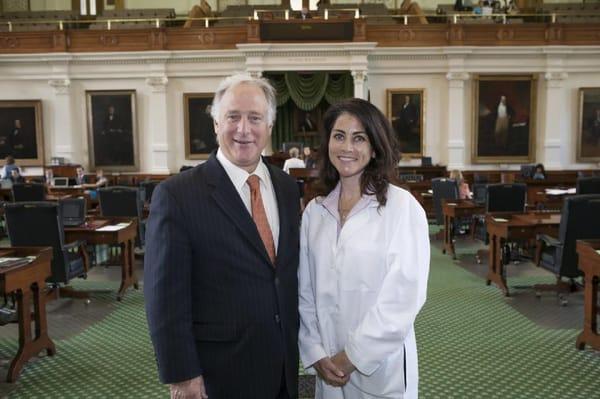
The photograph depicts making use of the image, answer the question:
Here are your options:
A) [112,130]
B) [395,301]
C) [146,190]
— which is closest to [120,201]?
[146,190]

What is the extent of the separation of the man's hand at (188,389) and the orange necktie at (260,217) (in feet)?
1.64

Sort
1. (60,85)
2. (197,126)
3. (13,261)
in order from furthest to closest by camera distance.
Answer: (197,126) < (60,85) < (13,261)

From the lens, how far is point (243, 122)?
7.00 ft

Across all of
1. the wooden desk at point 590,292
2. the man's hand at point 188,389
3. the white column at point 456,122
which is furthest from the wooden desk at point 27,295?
the white column at point 456,122

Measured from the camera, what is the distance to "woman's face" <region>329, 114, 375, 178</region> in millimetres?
2309

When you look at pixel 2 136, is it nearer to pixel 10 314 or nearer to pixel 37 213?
pixel 37 213

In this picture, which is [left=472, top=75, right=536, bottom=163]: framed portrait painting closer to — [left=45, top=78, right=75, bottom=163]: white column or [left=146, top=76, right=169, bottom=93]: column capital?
[left=146, top=76, right=169, bottom=93]: column capital

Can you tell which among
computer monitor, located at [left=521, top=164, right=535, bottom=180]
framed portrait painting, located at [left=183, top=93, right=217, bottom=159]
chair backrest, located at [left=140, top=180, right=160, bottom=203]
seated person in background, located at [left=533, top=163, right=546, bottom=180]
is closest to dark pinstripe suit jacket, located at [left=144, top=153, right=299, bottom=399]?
chair backrest, located at [left=140, top=180, right=160, bottom=203]

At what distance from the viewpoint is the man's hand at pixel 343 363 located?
2.28 m

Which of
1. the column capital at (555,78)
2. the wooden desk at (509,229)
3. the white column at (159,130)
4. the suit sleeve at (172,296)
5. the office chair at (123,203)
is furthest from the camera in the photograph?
the white column at (159,130)

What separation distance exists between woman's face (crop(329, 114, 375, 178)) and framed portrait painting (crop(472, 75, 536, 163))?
14.9 meters

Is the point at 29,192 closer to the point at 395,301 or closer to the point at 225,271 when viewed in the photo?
the point at 225,271

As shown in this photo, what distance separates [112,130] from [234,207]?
15.5 meters

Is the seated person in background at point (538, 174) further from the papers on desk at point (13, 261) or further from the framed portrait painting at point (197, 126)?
the papers on desk at point (13, 261)
